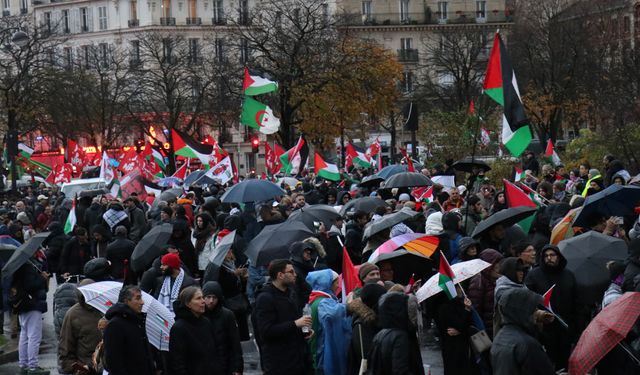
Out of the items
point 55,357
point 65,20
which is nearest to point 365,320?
point 55,357

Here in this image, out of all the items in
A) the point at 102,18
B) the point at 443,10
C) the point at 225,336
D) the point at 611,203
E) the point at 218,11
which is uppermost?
the point at 218,11

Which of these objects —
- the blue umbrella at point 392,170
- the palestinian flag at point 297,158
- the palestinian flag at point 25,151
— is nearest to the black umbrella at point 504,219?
the blue umbrella at point 392,170

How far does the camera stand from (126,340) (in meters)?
11.7

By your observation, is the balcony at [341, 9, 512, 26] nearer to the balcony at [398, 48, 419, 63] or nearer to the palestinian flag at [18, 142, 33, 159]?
the balcony at [398, 48, 419, 63]

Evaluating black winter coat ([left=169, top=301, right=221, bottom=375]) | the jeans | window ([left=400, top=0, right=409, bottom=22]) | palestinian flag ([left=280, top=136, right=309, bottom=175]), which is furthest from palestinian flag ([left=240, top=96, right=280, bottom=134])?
window ([left=400, top=0, right=409, bottom=22])

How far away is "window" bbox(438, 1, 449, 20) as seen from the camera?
303 ft

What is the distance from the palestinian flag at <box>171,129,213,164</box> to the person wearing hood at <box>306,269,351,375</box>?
75.3 feet

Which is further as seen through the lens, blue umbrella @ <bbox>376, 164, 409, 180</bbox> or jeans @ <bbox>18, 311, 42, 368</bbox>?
blue umbrella @ <bbox>376, 164, 409, 180</bbox>

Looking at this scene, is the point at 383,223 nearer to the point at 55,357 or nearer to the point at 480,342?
the point at 55,357

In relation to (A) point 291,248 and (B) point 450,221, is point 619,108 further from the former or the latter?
(A) point 291,248

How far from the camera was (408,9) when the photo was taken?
92.9m

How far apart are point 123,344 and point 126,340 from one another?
0.04 m

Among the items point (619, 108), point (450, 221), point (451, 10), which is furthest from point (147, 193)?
point (451, 10)

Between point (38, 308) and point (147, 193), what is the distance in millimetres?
14766
